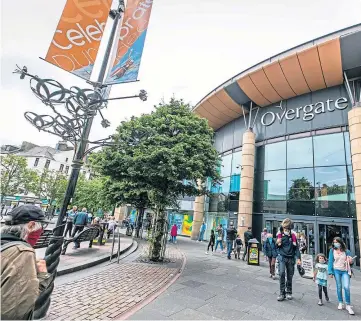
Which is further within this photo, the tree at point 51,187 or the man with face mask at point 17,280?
the tree at point 51,187

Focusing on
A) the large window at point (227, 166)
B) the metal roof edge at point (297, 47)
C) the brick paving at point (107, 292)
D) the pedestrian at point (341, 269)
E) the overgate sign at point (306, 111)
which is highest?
the metal roof edge at point (297, 47)

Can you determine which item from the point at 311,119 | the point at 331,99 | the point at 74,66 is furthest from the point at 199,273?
the point at 331,99

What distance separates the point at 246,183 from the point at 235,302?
1218 centimetres

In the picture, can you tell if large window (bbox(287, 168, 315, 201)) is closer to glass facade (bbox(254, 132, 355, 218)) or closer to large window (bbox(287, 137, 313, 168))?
glass facade (bbox(254, 132, 355, 218))

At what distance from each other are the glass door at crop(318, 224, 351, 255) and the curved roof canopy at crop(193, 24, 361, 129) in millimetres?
9045

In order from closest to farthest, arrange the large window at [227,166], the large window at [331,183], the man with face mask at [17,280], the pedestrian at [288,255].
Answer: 1. the man with face mask at [17,280]
2. the pedestrian at [288,255]
3. the large window at [331,183]
4. the large window at [227,166]

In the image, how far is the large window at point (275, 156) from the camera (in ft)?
53.3

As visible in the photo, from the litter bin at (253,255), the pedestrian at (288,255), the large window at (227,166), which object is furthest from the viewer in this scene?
the large window at (227,166)

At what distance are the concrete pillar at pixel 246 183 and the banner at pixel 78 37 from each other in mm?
14099

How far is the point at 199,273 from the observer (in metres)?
7.65

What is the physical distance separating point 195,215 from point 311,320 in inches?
674

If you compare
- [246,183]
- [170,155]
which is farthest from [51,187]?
[170,155]

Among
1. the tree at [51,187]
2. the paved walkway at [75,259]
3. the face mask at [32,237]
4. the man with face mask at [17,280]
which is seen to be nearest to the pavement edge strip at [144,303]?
the paved walkway at [75,259]

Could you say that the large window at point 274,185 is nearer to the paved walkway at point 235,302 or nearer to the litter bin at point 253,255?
the litter bin at point 253,255
